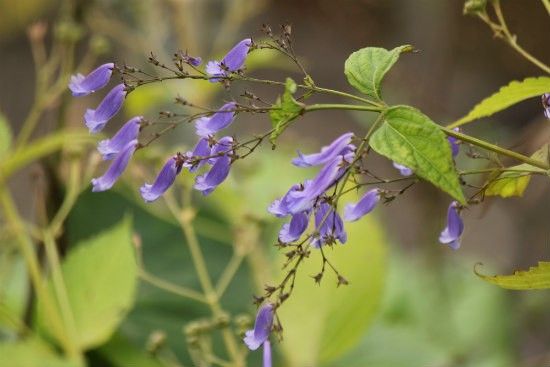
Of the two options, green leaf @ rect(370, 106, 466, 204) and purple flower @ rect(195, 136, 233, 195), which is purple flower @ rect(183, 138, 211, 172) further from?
green leaf @ rect(370, 106, 466, 204)

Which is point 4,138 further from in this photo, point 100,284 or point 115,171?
point 115,171

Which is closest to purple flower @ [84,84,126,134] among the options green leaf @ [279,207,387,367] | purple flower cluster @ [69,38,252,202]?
purple flower cluster @ [69,38,252,202]

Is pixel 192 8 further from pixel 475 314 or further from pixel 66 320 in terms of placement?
pixel 66 320

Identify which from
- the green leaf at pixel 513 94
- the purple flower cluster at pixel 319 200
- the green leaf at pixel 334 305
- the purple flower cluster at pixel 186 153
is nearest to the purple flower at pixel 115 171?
the purple flower cluster at pixel 186 153

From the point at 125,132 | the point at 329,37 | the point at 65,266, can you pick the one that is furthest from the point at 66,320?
the point at 329,37

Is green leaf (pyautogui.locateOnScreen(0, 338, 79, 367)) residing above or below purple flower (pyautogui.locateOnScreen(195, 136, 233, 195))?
below

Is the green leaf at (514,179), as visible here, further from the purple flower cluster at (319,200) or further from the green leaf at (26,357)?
the green leaf at (26,357)
